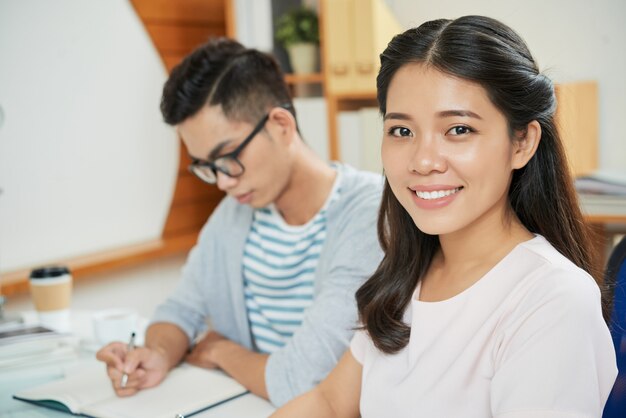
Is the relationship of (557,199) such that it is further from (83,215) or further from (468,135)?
(83,215)

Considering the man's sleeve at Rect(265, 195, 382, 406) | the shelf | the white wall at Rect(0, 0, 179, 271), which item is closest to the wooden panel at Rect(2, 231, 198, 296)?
the white wall at Rect(0, 0, 179, 271)

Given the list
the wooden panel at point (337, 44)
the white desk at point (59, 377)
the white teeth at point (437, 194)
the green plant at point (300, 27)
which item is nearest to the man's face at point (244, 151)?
the white desk at point (59, 377)

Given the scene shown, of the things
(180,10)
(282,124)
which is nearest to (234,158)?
(282,124)

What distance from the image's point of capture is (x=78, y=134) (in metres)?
2.90

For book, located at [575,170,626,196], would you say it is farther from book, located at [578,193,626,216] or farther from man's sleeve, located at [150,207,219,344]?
man's sleeve, located at [150,207,219,344]

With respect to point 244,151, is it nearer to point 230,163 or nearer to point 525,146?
point 230,163

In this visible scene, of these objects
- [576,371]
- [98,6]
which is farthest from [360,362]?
[98,6]

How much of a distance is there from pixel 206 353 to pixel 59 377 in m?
0.31

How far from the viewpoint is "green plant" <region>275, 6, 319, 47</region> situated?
121 inches

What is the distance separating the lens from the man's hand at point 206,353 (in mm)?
1556

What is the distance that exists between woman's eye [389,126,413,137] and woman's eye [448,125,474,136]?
66mm

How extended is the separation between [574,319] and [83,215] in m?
2.39

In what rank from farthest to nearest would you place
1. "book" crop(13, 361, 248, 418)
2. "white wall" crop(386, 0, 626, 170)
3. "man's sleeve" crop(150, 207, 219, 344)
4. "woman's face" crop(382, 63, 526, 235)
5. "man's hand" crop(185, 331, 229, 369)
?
"white wall" crop(386, 0, 626, 170) → "man's sleeve" crop(150, 207, 219, 344) → "man's hand" crop(185, 331, 229, 369) → "book" crop(13, 361, 248, 418) → "woman's face" crop(382, 63, 526, 235)

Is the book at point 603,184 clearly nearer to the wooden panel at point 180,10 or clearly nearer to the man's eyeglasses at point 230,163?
the man's eyeglasses at point 230,163
